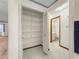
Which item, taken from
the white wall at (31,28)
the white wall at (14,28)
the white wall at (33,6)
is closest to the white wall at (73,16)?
the white wall at (14,28)

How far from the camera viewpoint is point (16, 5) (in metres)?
1.33

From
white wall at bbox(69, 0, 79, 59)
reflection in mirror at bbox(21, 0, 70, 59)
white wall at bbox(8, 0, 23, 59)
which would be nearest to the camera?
white wall at bbox(69, 0, 79, 59)

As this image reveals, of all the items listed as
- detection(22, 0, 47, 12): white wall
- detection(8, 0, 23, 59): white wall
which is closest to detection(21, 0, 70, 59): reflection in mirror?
detection(22, 0, 47, 12): white wall

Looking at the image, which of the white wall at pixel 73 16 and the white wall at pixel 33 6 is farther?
the white wall at pixel 33 6

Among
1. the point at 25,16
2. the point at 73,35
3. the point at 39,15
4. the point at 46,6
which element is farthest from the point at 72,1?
the point at 39,15

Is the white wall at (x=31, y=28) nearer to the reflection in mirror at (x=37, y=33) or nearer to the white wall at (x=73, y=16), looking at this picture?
the reflection in mirror at (x=37, y=33)

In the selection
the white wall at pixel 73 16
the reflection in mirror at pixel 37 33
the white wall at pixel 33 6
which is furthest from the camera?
the reflection in mirror at pixel 37 33

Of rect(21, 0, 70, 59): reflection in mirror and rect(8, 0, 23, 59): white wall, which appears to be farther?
rect(21, 0, 70, 59): reflection in mirror

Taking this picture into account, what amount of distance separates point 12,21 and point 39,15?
2.20m

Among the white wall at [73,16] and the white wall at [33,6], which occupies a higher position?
the white wall at [33,6]

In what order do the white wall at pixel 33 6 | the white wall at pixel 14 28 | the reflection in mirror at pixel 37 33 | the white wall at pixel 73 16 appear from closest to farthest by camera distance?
the white wall at pixel 73 16 → the white wall at pixel 14 28 → the white wall at pixel 33 6 → the reflection in mirror at pixel 37 33

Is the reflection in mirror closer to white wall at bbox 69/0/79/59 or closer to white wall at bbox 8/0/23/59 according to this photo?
white wall at bbox 8/0/23/59

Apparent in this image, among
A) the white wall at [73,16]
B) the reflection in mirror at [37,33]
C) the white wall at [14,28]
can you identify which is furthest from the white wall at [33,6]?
the white wall at [73,16]

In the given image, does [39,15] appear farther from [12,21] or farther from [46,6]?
[12,21]
